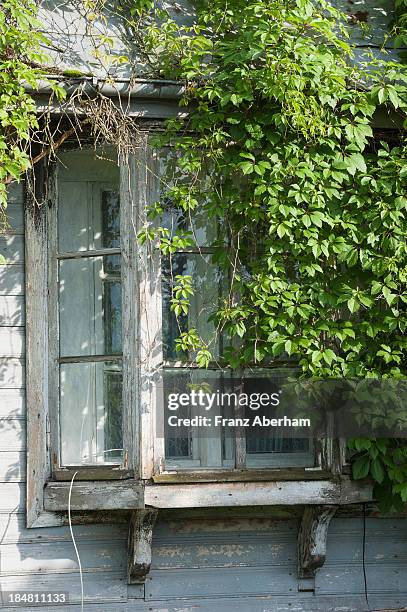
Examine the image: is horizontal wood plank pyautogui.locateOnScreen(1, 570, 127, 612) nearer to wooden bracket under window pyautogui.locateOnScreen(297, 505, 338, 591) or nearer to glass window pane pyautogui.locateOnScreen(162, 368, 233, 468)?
glass window pane pyautogui.locateOnScreen(162, 368, 233, 468)

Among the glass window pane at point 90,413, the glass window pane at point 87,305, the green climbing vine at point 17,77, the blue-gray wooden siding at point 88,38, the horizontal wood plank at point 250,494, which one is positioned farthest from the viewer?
the glass window pane at point 87,305

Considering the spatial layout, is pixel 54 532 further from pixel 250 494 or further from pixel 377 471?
pixel 377 471

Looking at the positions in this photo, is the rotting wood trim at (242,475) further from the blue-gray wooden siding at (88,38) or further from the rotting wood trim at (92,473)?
the blue-gray wooden siding at (88,38)

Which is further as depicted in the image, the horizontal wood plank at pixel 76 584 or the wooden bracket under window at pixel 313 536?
the wooden bracket under window at pixel 313 536

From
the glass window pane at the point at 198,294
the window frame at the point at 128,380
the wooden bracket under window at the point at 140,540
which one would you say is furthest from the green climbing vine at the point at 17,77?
the wooden bracket under window at the point at 140,540

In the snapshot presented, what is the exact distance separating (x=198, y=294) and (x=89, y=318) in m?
0.61

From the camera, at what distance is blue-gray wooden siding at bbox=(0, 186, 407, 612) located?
4867 millimetres

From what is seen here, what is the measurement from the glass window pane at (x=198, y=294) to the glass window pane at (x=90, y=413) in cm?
42

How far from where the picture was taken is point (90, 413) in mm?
Answer: 4910

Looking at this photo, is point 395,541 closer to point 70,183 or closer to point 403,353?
point 403,353

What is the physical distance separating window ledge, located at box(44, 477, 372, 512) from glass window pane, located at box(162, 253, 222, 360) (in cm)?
74

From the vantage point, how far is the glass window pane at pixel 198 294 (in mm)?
4980

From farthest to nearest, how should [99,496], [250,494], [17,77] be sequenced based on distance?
[250,494] < [99,496] < [17,77]

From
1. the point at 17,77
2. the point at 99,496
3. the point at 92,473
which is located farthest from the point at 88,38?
the point at 99,496
